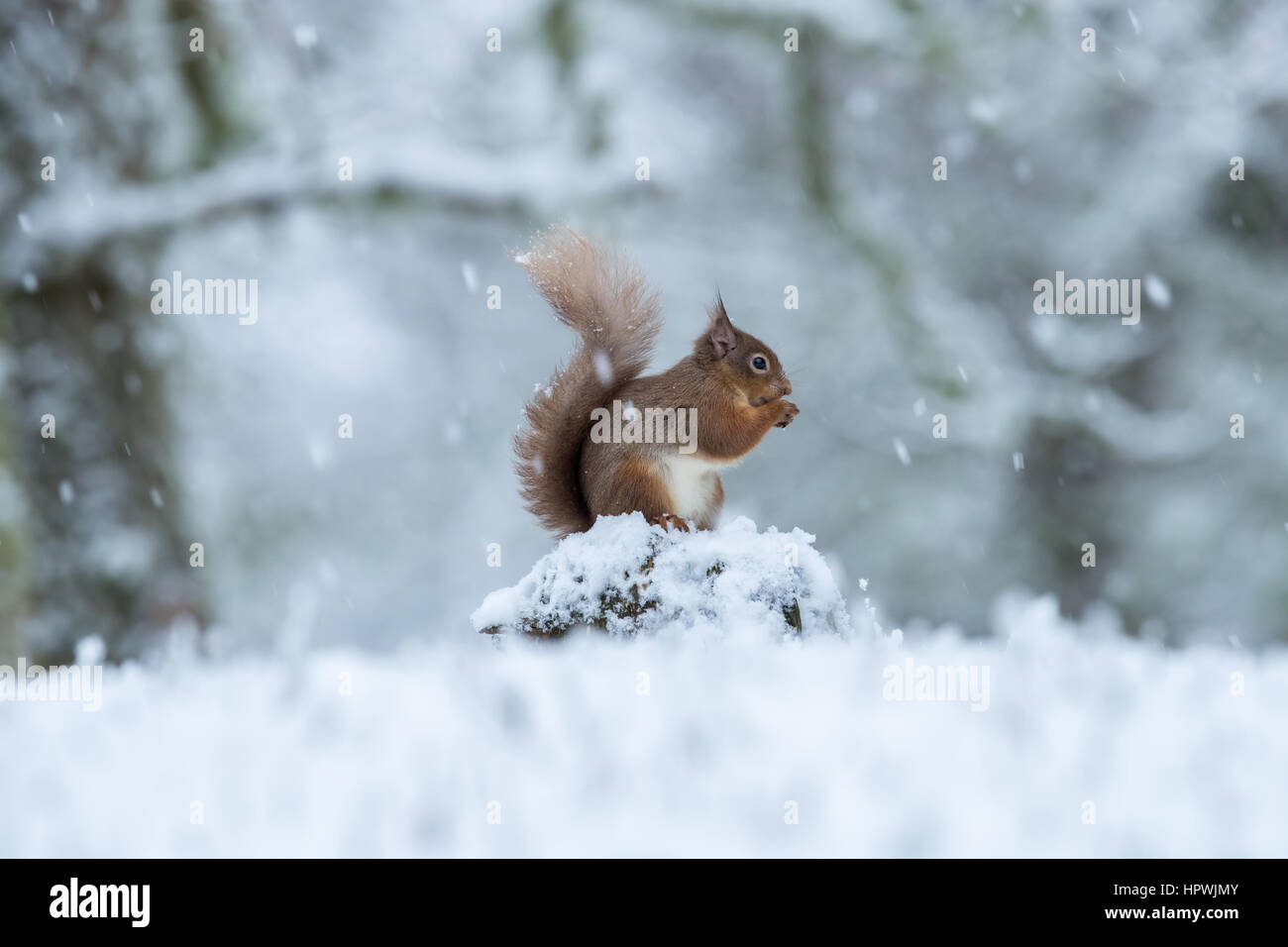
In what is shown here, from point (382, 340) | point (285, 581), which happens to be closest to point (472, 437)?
point (382, 340)

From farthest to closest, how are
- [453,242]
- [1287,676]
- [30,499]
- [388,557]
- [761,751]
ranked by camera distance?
1. [388,557]
2. [453,242]
3. [30,499]
4. [1287,676]
5. [761,751]

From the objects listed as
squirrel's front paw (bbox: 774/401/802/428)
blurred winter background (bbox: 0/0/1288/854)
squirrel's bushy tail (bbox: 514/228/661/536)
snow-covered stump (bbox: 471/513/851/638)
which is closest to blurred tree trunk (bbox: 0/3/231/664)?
blurred winter background (bbox: 0/0/1288/854)

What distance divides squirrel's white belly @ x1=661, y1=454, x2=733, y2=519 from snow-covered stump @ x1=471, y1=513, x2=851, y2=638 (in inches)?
5.3

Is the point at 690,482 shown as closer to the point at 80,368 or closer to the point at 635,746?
the point at 635,746

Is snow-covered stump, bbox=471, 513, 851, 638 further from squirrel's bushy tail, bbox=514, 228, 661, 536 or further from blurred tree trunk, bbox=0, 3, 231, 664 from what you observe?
blurred tree trunk, bbox=0, 3, 231, 664

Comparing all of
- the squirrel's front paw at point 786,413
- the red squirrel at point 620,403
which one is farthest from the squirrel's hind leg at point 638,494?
the squirrel's front paw at point 786,413

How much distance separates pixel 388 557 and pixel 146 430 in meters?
2.15

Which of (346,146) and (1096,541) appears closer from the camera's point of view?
(346,146)

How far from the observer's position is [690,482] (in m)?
1.56

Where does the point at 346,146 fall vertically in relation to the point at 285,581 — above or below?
above

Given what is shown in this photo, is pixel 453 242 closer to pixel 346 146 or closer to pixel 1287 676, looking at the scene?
pixel 346 146

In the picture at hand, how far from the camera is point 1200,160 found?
396 centimetres

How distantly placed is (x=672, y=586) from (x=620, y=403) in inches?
13.5

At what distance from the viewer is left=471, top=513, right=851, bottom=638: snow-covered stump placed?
129cm
